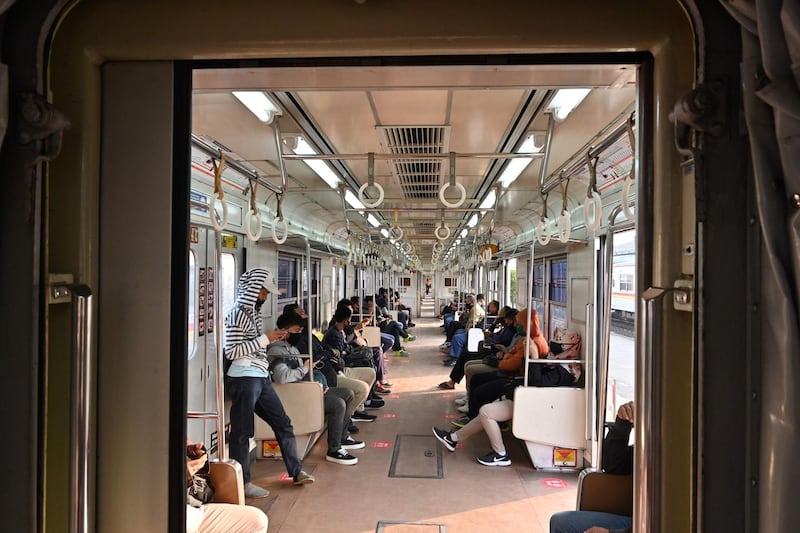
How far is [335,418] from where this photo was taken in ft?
18.2

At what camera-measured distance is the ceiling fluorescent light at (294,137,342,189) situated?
451 centimetres

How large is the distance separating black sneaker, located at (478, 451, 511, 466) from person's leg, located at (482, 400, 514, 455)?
4 cm

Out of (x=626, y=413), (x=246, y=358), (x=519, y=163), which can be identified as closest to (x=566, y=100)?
(x=519, y=163)

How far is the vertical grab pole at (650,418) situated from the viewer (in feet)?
4.63

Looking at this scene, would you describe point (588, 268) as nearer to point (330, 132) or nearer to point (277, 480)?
point (330, 132)

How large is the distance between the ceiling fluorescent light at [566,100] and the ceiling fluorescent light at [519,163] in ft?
2.01

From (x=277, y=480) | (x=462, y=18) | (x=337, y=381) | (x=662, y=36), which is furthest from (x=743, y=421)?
(x=337, y=381)

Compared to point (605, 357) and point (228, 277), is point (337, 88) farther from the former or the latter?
point (228, 277)

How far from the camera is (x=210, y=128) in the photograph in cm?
418

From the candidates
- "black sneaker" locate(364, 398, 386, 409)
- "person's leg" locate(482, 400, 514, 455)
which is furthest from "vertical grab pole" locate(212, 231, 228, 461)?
"black sneaker" locate(364, 398, 386, 409)

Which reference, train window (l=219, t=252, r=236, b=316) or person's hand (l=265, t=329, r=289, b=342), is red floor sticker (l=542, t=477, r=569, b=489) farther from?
train window (l=219, t=252, r=236, b=316)

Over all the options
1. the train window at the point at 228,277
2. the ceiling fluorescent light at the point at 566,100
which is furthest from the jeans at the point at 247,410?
the ceiling fluorescent light at the point at 566,100

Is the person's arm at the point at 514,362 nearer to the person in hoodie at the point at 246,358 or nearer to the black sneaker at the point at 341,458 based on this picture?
A: the black sneaker at the point at 341,458

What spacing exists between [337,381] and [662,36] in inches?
222
